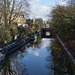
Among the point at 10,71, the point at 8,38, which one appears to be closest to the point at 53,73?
the point at 10,71

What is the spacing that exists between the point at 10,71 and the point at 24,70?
43.6 inches

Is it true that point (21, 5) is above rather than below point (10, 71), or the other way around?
above

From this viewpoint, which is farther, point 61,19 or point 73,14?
point 61,19

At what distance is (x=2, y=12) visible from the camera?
17.0 m

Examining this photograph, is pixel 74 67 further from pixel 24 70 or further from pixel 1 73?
pixel 1 73

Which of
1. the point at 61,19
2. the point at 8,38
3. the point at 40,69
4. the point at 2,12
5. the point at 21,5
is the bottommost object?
the point at 40,69

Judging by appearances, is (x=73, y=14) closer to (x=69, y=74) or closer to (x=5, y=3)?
(x=69, y=74)

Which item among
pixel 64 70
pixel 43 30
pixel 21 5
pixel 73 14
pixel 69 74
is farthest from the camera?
pixel 43 30

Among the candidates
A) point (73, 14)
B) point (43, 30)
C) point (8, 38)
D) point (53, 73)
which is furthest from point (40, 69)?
point (43, 30)

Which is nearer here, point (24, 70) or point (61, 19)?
point (24, 70)

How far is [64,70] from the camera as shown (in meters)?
9.75

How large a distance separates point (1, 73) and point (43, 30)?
2079 inches

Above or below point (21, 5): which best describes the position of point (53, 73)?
below

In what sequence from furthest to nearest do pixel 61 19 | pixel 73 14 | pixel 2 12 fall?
pixel 2 12 → pixel 61 19 → pixel 73 14
